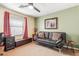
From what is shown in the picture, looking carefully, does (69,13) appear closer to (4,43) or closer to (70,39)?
(70,39)

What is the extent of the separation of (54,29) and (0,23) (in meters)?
2.09

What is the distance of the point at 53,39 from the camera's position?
10.6 ft

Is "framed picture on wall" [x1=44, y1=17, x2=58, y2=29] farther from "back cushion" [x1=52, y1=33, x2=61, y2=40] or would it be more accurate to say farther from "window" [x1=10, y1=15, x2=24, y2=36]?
"window" [x1=10, y1=15, x2=24, y2=36]

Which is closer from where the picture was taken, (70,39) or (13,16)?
(13,16)

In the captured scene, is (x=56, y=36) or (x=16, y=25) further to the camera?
(x=56, y=36)

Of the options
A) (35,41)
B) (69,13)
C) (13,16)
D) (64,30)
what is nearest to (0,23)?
(13,16)

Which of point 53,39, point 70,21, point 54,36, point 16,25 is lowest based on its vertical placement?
point 53,39

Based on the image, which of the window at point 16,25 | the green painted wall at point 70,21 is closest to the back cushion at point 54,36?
the green painted wall at point 70,21

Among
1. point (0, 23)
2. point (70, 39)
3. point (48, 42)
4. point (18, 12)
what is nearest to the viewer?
point (0, 23)

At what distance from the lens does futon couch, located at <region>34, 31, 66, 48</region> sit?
285cm

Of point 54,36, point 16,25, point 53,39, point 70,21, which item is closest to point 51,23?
point 54,36

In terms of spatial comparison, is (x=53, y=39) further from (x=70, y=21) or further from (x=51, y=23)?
(x=70, y=21)

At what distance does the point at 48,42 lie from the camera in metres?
3.19

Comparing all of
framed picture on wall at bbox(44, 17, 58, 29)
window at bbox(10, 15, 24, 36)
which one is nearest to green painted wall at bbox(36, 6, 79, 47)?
framed picture on wall at bbox(44, 17, 58, 29)
